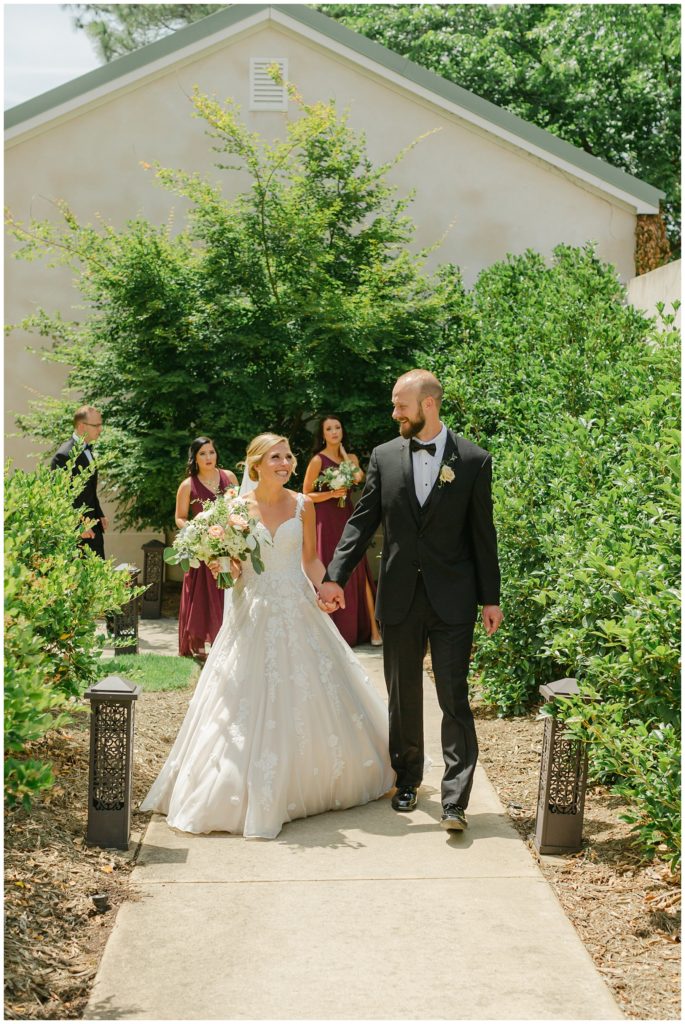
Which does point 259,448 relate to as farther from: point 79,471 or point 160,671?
point 79,471

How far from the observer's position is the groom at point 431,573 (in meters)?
5.73

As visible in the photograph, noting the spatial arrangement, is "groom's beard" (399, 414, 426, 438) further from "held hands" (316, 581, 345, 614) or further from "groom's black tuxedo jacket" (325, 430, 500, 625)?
"held hands" (316, 581, 345, 614)

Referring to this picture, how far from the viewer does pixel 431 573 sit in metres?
5.78

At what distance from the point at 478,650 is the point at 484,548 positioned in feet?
9.02

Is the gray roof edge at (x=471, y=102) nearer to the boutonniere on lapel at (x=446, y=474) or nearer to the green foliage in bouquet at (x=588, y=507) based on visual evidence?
the green foliage in bouquet at (x=588, y=507)

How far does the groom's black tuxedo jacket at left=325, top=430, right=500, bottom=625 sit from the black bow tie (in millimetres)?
36

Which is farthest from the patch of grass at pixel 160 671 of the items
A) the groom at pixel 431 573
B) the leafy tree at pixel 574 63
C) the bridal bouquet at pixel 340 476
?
the leafy tree at pixel 574 63

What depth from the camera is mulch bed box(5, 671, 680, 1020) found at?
398cm

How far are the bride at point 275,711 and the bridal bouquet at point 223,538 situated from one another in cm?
11

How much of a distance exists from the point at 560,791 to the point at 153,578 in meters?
8.56

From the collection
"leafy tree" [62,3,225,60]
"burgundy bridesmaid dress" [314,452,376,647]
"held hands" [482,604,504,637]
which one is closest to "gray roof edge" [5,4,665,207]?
"burgundy bridesmaid dress" [314,452,376,647]

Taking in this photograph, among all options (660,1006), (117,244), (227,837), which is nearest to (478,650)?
(227,837)

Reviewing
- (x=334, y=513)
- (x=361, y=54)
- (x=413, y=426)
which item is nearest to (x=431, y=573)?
(x=413, y=426)

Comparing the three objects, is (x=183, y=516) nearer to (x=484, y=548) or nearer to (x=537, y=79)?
(x=484, y=548)
